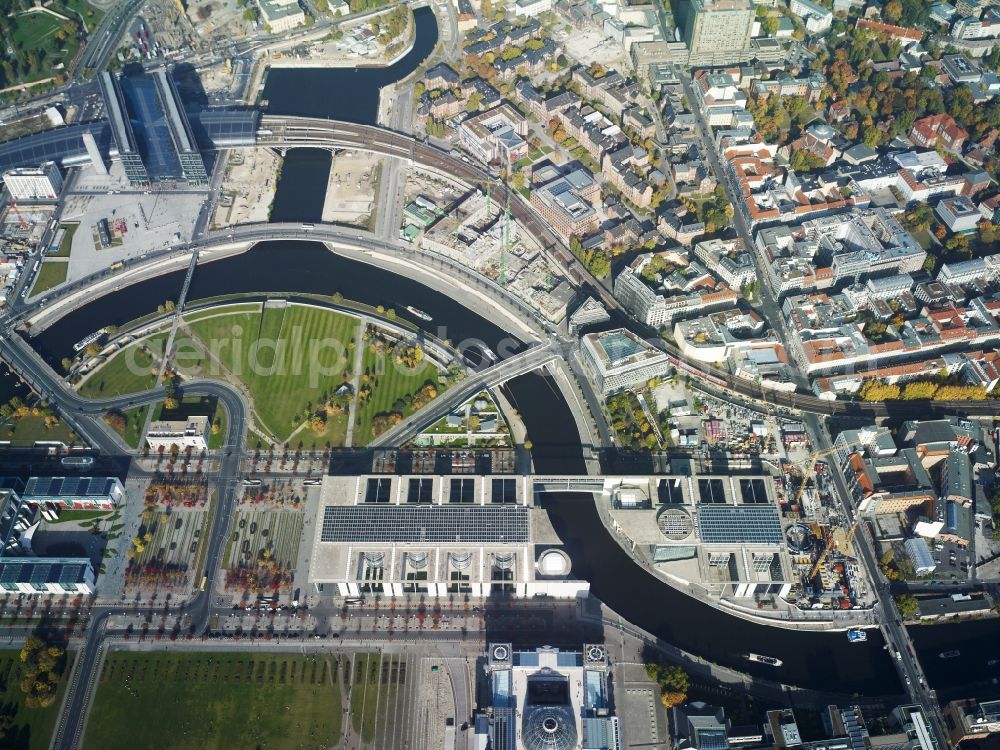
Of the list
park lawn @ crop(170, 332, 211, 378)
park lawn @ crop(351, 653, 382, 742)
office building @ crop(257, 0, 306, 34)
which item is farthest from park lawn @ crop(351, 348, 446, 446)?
office building @ crop(257, 0, 306, 34)

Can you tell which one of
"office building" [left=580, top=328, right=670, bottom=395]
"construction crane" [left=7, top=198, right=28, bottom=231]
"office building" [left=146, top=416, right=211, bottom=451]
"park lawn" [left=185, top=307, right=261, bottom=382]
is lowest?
"office building" [left=146, top=416, right=211, bottom=451]

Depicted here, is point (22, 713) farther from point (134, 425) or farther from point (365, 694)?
point (134, 425)

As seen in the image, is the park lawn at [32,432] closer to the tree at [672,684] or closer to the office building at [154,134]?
the office building at [154,134]

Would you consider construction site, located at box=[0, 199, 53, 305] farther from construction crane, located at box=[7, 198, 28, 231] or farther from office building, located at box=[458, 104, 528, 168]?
office building, located at box=[458, 104, 528, 168]

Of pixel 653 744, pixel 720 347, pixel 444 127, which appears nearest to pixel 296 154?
pixel 444 127

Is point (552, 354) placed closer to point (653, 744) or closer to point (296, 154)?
point (653, 744)

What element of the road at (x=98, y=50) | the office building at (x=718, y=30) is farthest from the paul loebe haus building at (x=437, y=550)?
the road at (x=98, y=50)
